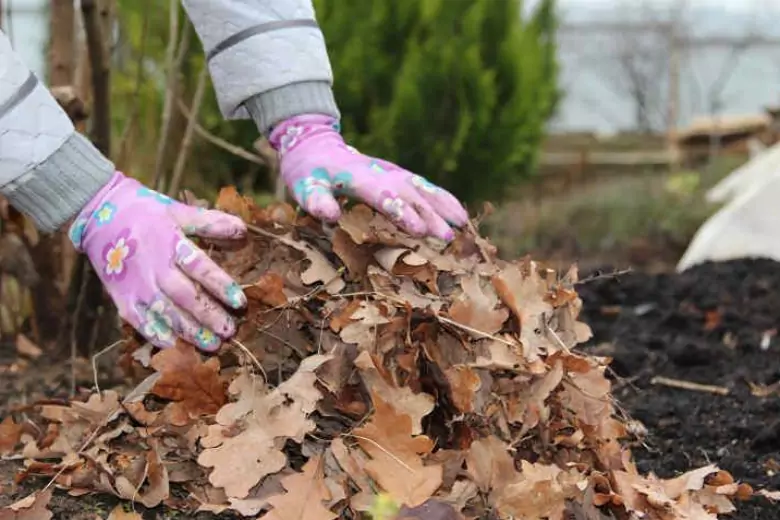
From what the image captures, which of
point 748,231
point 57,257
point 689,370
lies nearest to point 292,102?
point 57,257

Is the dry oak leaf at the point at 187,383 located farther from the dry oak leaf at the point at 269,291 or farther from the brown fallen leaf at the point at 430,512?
the brown fallen leaf at the point at 430,512

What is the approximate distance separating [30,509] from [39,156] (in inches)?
18.1

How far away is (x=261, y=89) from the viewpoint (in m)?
1.60

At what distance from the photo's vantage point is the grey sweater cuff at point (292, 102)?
1604mm

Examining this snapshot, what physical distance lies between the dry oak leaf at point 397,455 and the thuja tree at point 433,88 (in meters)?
3.57

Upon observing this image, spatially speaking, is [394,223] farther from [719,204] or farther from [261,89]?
[719,204]

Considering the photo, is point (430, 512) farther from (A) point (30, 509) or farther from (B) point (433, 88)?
(B) point (433, 88)

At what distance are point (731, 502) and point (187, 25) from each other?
5.03 feet

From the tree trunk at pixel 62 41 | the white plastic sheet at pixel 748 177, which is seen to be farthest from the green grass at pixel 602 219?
the tree trunk at pixel 62 41

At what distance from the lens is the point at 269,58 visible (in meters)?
1.60

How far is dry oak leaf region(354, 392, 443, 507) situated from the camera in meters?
1.15

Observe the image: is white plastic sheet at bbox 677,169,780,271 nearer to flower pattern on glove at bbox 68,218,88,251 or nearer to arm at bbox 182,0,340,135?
arm at bbox 182,0,340,135

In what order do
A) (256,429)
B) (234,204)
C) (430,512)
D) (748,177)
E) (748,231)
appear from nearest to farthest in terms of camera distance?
(430,512), (256,429), (234,204), (748,231), (748,177)

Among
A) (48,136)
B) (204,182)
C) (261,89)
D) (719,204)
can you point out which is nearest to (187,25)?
(261,89)
